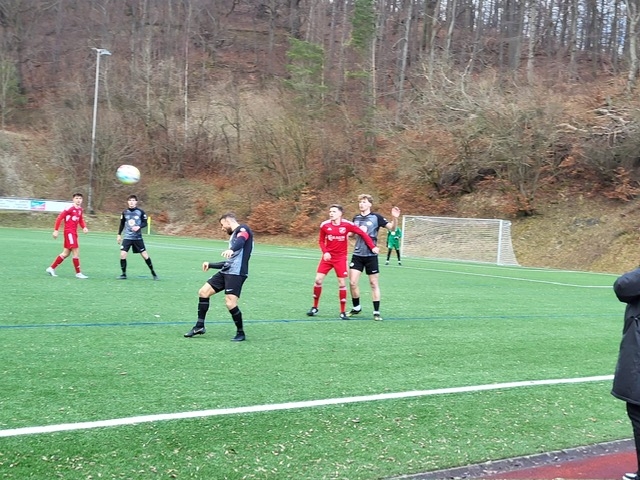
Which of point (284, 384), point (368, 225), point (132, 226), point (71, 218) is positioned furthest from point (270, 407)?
point (71, 218)

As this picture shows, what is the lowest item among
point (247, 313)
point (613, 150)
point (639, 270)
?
point (247, 313)

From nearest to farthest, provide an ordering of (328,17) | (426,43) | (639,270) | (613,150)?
(639,270) → (613,150) → (426,43) → (328,17)

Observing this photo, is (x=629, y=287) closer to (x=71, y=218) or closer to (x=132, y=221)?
(x=132, y=221)

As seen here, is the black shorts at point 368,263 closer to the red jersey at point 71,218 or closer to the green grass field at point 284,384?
the green grass field at point 284,384

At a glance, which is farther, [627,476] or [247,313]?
[247,313]

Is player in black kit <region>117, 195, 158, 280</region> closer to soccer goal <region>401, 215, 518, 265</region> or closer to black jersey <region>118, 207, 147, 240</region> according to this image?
black jersey <region>118, 207, 147, 240</region>

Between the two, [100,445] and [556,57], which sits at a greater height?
[556,57]

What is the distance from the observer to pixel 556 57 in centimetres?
4938

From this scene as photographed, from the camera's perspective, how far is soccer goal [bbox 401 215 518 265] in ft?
107

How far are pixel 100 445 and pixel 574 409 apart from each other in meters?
4.35

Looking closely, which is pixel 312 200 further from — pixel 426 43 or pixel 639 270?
pixel 639 270

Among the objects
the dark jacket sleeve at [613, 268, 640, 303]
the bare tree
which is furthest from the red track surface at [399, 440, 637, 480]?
the bare tree

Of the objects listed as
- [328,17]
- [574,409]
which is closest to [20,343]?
[574,409]

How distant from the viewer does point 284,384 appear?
6871 mm
